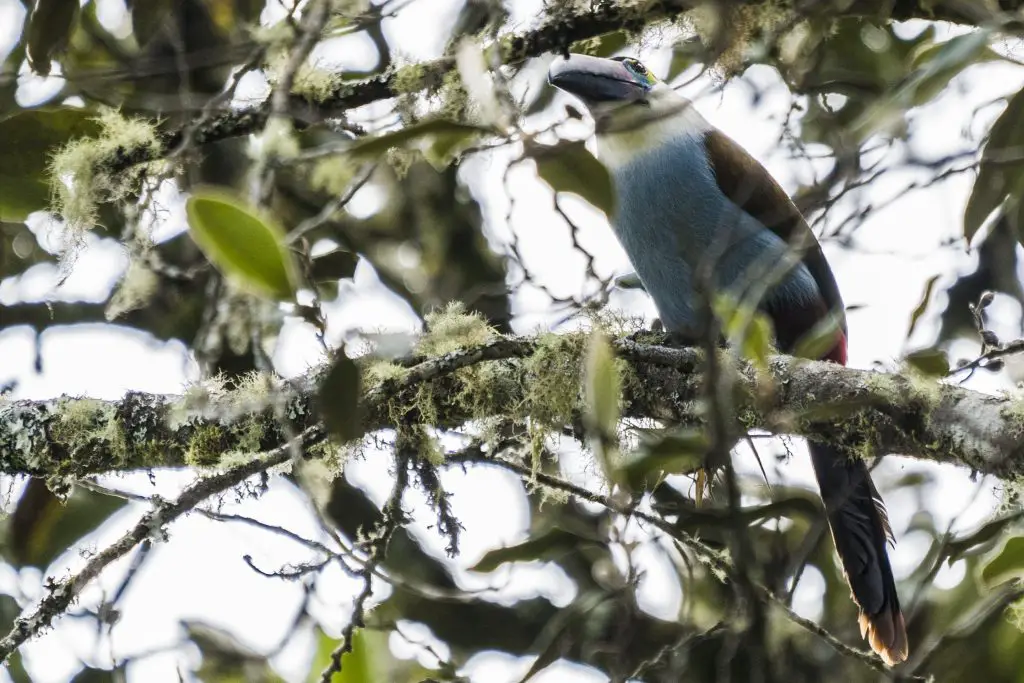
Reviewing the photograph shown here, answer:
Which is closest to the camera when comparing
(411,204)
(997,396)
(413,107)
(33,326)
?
(997,396)

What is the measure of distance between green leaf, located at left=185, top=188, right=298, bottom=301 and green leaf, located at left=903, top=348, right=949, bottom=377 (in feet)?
3.48

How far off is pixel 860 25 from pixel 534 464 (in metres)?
1.53

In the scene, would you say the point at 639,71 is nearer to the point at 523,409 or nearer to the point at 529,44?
the point at 529,44

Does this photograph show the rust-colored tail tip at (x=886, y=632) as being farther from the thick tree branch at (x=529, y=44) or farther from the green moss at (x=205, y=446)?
the green moss at (x=205, y=446)

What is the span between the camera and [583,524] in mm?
3295

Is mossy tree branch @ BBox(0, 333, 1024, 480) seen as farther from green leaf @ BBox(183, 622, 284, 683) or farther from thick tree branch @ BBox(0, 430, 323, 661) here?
green leaf @ BBox(183, 622, 284, 683)

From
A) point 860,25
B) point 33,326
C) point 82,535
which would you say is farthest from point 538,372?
point 33,326

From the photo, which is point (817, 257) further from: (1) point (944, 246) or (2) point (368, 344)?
(2) point (368, 344)

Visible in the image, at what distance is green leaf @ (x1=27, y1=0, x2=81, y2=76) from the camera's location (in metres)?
2.36

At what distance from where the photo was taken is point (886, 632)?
2.63 metres

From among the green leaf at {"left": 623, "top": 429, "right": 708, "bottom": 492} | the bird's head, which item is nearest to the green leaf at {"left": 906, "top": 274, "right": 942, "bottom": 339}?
the green leaf at {"left": 623, "top": 429, "right": 708, "bottom": 492}

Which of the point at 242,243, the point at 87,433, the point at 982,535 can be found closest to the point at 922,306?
the point at 982,535

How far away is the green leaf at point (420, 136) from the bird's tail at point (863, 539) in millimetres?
1359

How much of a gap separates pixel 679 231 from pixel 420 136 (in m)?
1.35
